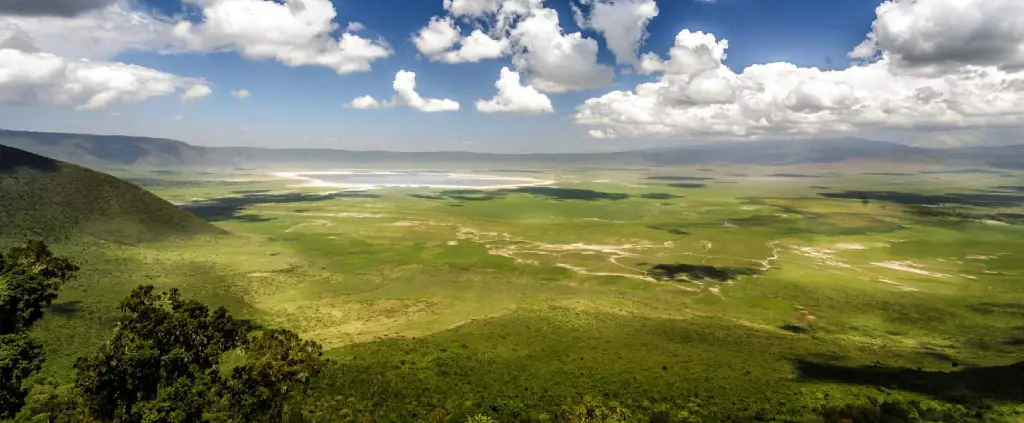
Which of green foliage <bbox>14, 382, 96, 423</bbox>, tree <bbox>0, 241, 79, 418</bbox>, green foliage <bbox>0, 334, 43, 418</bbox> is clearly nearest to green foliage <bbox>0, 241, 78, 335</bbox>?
tree <bbox>0, 241, 79, 418</bbox>

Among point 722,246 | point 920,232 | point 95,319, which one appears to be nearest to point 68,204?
point 95,319

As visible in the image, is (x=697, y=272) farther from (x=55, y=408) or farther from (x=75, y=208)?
(x=75, y=208)

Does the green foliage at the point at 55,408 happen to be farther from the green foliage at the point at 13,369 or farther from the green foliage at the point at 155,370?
the green foliage at the point at 13,369

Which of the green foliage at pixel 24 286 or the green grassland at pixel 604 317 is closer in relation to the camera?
the green foliage at pixel 24 286

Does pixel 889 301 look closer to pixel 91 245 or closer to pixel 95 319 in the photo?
pixel 95 319

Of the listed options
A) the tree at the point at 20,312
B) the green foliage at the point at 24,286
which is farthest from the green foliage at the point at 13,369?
the green foliage at the point at 24,286

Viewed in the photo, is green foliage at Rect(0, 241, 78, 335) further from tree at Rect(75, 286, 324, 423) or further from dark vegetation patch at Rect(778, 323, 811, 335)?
dark vegetation patch at Rect(778, 323, 811, 335)
